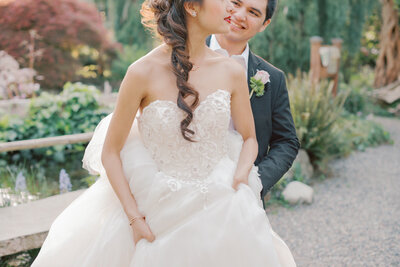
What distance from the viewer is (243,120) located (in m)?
1.84

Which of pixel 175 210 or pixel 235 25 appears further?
pixel 235 25

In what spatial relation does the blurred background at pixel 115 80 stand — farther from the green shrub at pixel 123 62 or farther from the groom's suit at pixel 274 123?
the groom's suit at pixel 274 123

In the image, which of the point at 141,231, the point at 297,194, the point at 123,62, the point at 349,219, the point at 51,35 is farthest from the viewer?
the point at 123,62

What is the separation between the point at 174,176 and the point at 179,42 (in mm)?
560

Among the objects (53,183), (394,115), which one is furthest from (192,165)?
(394,115)

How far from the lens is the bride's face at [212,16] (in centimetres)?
159

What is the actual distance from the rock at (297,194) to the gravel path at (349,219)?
0.09 metres

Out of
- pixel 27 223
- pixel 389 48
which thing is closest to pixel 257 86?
pixel 27 223

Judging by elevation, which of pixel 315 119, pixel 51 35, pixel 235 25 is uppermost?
pixel 235 25

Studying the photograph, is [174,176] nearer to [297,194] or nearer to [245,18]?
[245,18]

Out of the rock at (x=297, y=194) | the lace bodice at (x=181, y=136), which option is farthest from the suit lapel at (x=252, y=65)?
the rock at (x=297, y=194)

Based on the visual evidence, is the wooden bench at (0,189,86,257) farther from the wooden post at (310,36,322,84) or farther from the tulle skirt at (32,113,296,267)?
the wooden post at (310,36,322,84)

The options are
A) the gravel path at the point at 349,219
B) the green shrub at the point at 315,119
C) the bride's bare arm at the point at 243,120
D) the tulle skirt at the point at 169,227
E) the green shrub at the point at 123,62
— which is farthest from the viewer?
the green shrub at the point at 123,62

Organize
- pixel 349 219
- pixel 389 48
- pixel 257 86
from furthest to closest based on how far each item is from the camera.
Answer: pixel 389 48 < pixel 349 219 < pixel 257 86
